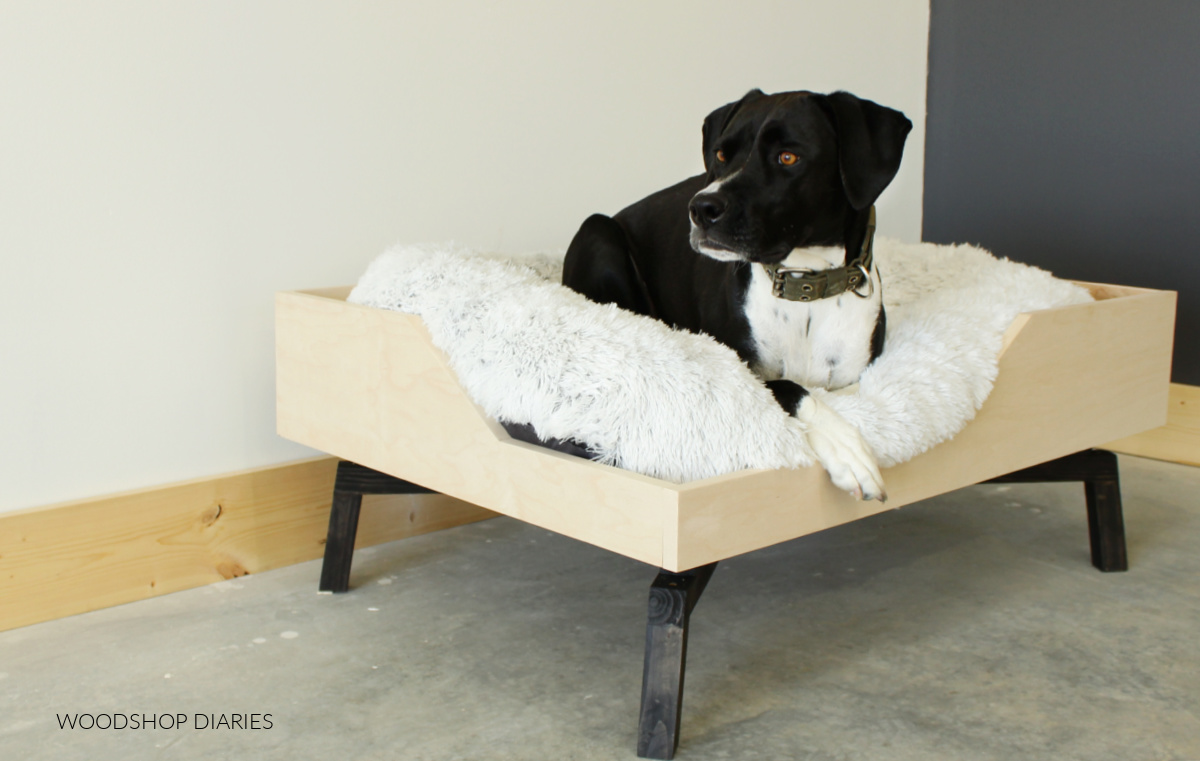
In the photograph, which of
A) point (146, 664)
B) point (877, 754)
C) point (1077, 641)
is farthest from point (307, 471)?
point (1077, 641)

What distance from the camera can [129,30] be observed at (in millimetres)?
1793

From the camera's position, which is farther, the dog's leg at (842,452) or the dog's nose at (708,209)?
the dog's nose at (708,209)

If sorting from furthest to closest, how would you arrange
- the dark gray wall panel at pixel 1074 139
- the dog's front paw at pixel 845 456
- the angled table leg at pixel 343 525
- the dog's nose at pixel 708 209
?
the dark gray wall panel at pixel 1074 139
the angled table leg at pixel 343 525
the dog's nose at pixel 708 209
the dog's front paw at pixel 845 456

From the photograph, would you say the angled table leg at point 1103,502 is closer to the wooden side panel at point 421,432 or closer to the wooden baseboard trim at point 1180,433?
the wooden baseboard trim at point 1180,433

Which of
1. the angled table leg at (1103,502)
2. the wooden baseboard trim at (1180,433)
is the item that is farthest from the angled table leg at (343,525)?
the wooden baseboard trim at (1180,433)

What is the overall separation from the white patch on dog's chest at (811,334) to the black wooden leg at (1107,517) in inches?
25.0

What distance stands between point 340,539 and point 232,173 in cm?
74

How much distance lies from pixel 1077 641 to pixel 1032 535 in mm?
571

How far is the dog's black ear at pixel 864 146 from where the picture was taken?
1.53 m

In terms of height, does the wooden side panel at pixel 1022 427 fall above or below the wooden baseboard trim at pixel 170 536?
above

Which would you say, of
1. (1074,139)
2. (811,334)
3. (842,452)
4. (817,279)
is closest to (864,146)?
(817,279)

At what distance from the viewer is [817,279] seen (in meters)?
1.62

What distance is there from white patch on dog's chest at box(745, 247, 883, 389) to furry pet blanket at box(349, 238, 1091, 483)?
0.17 feet

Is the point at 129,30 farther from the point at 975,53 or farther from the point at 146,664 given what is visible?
the point at 975,53
